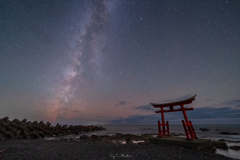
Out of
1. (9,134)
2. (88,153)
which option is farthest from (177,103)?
(9,134)

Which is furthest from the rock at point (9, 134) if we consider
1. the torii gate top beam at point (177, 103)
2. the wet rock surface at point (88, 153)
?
the torii gate top beam at point (177, 103)

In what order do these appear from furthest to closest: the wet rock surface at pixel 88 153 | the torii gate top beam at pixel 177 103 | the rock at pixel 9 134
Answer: the rock at pixel 9 134 < the torii gate top beam at pixel 177 103 < the wet rock surface at pixel 88 153

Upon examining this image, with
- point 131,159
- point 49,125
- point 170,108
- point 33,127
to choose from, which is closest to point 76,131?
point 49,125

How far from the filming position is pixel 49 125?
22.5m

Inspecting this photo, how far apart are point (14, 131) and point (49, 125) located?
9.53 meters

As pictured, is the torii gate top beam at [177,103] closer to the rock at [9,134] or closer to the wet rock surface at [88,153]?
the wet rock surface at [88,153]

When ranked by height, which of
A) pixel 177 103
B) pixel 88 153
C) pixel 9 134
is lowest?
pixel 88 153

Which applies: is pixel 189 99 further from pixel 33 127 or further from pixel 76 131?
pixel 76 131

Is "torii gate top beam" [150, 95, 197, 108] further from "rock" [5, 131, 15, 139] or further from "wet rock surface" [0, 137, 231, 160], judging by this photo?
"rock" [5, 131, 15, 139]

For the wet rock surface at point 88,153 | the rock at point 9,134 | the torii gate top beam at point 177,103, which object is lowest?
the wet rock surface at point 88,153

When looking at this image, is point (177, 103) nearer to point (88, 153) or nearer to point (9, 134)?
point (88, 153)

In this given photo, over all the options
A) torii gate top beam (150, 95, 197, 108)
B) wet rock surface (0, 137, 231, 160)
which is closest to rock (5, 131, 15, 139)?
wet rock surface (0, 137, 231, 160)

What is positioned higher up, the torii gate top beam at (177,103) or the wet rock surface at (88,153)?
the torii gate top beam at (177,103)

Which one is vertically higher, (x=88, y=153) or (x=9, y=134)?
(x=9, y=134)
